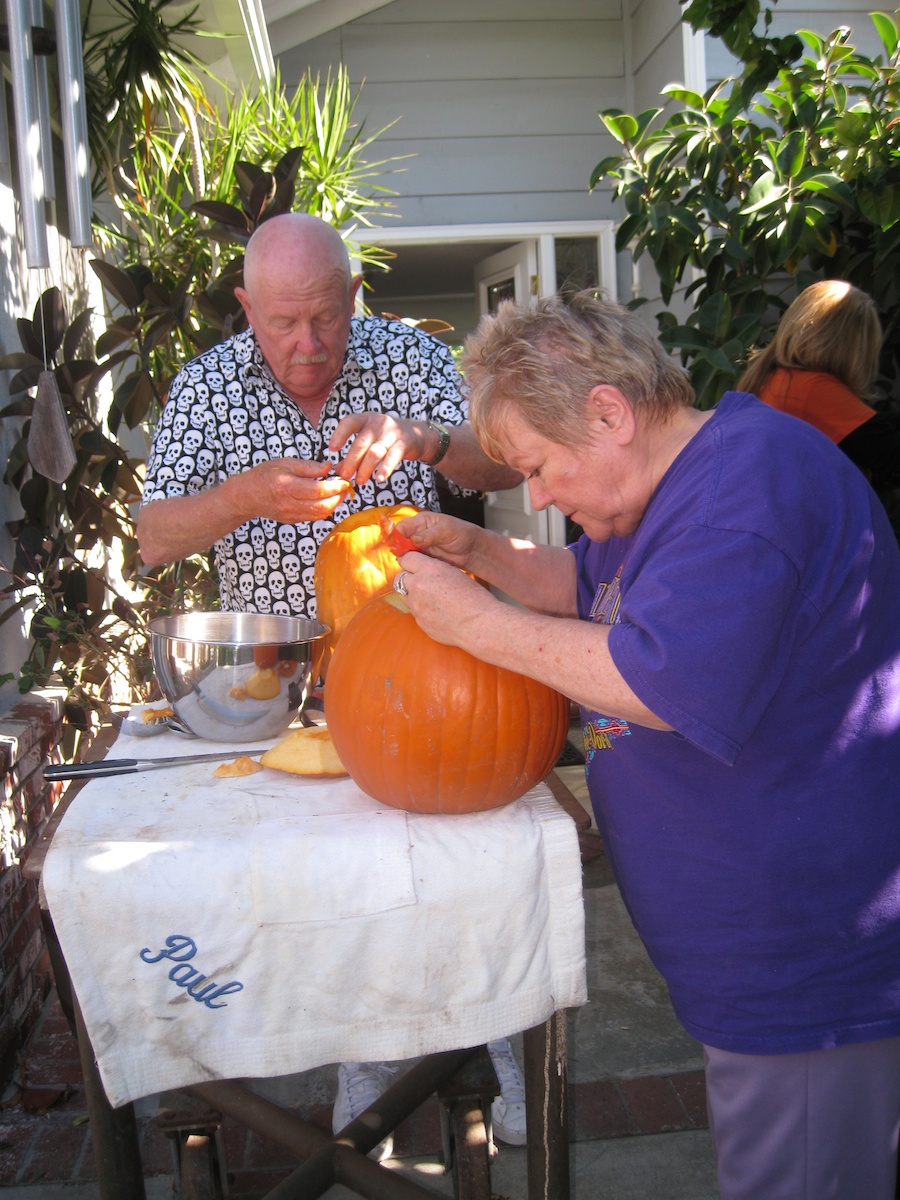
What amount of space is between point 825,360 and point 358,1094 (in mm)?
2781

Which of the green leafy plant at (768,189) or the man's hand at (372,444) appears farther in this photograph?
the green leafy plant at (768,189)

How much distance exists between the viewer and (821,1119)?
1358mm

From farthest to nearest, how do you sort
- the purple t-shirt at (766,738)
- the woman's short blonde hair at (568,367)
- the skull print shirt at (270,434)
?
the skull print shirt at (270,434), the woman's short blonde hair at (568,367), the purple t-shirt at (766,738)

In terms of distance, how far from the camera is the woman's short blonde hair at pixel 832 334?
338 centimetres

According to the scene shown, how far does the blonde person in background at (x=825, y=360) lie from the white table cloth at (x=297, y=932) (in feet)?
8.11

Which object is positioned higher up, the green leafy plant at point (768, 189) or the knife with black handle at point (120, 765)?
the green leafy plant at point (768, 189)

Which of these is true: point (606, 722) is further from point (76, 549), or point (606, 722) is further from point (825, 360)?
point (76, 549)

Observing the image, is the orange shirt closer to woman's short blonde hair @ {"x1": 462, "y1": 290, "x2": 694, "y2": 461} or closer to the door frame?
woman's short blonde hair @ {"x1": 462, "y1": 290, "x2": 694, "y2": 461}

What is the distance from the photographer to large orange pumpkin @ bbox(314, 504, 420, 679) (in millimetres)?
1932

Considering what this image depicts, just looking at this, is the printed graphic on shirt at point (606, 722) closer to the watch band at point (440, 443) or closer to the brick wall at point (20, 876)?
the watch band at point (440, 443)

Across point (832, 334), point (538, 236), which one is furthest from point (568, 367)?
point (538, 236)

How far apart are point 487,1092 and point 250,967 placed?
77cm

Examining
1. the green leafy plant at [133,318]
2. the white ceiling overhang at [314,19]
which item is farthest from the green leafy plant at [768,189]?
the white ceiling overhang at [314,19]

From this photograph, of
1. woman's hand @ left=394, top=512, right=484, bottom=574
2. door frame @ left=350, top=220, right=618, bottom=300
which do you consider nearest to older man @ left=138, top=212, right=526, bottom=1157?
woman's hand @ left=394, top=512, right=484, bottom=574
